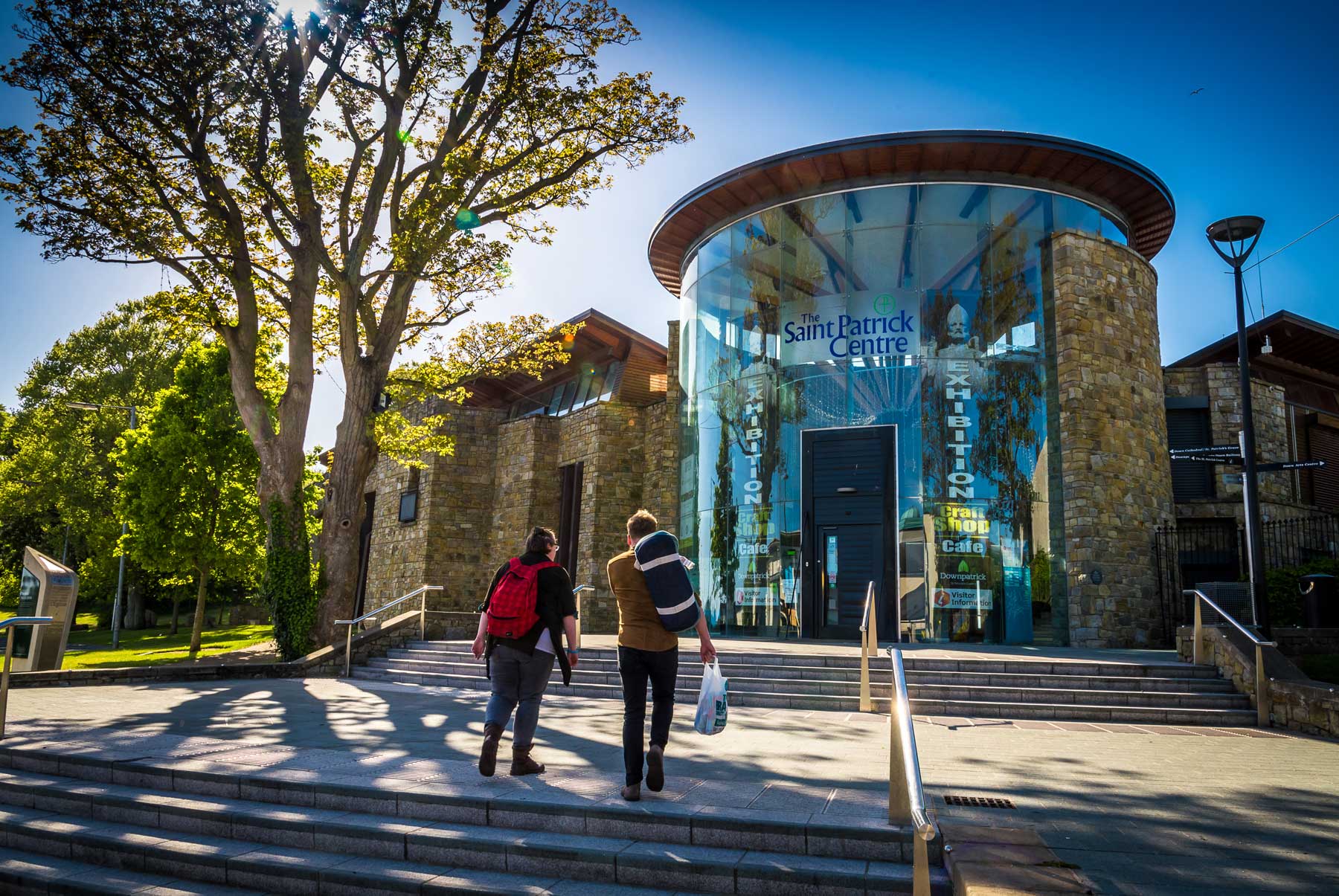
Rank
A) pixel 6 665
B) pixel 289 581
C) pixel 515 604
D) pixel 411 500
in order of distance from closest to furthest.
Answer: pixel 515 604 < pixel 6 665 < pixel 289 581 < pixel 411 500

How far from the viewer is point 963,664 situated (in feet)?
37.2

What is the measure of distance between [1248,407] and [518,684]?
1008 centimetres

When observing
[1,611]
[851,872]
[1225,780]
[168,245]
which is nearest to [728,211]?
[168,245]

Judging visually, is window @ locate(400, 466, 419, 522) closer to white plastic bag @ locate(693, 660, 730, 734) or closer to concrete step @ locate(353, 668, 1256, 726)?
concrete step @ locate(353, 668, 1256, 726)

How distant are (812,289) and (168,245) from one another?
11611 millimetres

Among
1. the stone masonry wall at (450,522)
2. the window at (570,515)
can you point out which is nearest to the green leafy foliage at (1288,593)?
the window at (570,515)

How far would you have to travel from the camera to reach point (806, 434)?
1697 centimetres

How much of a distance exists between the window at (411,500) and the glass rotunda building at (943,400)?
467 inches

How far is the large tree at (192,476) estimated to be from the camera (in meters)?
22.3

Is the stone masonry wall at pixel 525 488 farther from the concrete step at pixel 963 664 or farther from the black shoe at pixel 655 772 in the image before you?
the black shoe at pixel 655 772

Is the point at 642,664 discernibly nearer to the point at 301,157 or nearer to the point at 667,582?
the point at 667,582

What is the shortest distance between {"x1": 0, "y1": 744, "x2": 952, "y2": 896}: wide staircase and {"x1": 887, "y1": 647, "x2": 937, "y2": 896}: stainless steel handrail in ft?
0.58

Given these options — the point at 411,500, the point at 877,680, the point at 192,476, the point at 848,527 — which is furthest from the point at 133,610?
the point at 877,680

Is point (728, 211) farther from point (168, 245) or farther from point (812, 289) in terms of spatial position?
point (168, 245)
